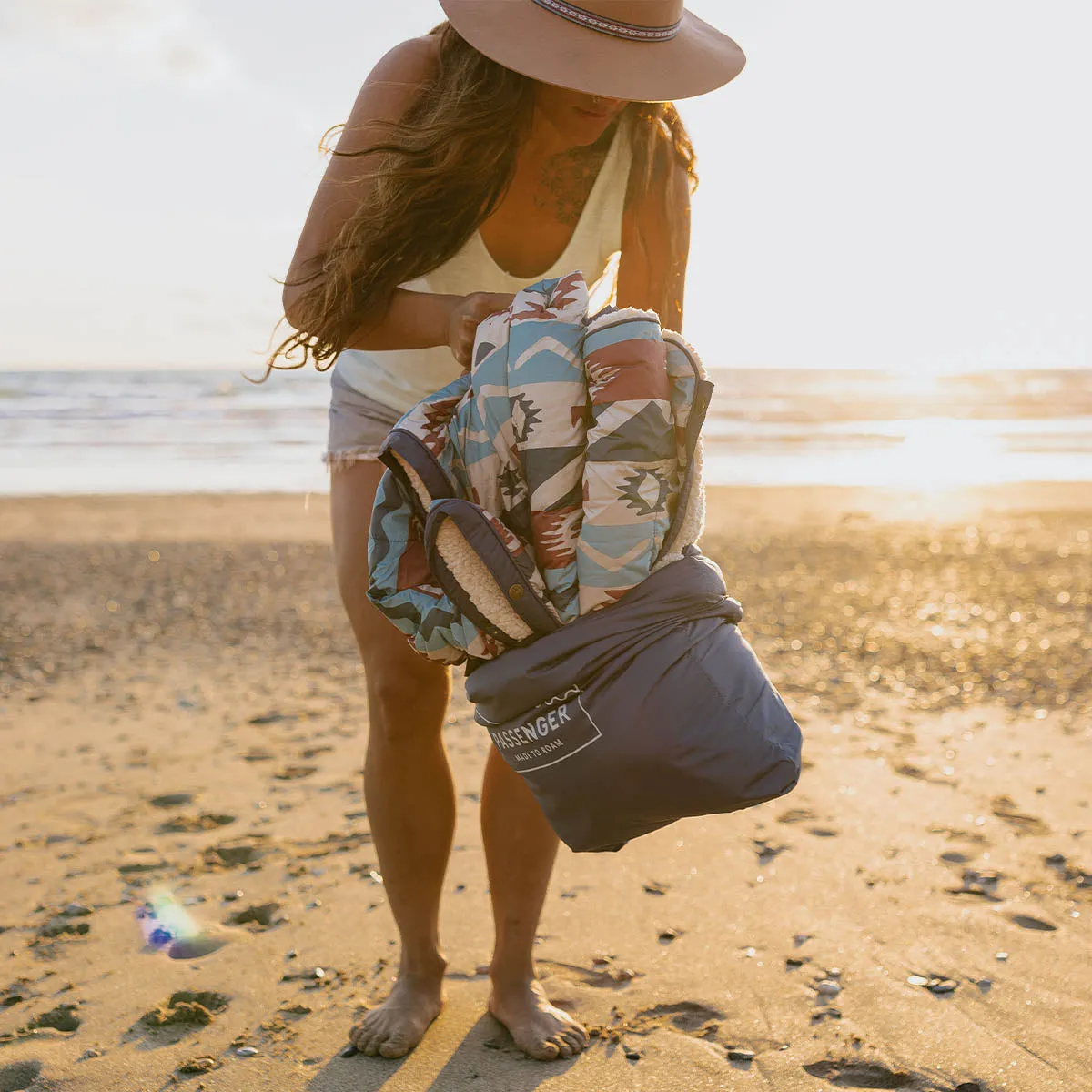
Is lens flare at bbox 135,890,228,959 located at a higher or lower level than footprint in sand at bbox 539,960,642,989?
lower

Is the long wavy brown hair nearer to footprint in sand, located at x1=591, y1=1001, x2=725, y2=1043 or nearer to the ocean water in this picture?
footprint in sand, located at x1=591, y1=1001, x2=725, y2=1043

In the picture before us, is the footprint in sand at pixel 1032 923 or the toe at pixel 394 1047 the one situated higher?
the footprint in sand at pixel 1032 923

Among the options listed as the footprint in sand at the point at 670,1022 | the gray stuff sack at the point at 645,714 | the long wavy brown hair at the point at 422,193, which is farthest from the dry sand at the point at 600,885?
the long wavy brown hair at the point at 422,193

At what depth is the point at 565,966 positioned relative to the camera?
2658 millimetres

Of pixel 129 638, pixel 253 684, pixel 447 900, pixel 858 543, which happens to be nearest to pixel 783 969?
pixel 447 900

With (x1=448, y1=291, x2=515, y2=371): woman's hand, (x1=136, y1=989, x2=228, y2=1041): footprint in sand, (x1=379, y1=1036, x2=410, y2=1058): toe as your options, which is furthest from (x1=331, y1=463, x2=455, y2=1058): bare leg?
(x1=448, y1=291, x2=515, y2=371): woman's hand

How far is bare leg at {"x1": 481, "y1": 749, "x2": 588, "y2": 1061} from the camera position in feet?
7.68

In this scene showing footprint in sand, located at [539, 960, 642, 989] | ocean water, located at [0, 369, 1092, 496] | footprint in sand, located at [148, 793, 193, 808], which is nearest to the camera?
footprint in sand, located at [539, 960, 642, 989]

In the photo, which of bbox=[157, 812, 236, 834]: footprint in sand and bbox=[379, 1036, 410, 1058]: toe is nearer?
bbox=[379, 1036, 410, 1058]: toe

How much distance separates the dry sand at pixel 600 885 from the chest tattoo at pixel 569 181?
169 cm

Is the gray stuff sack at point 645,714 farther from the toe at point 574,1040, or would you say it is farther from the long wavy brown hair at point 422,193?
the toe at point 574,1040

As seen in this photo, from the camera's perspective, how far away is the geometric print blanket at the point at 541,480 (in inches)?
65.2

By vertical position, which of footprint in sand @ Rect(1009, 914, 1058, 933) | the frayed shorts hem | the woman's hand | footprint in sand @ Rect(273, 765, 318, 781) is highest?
the woman's hand

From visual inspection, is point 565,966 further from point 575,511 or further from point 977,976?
point 575,511
